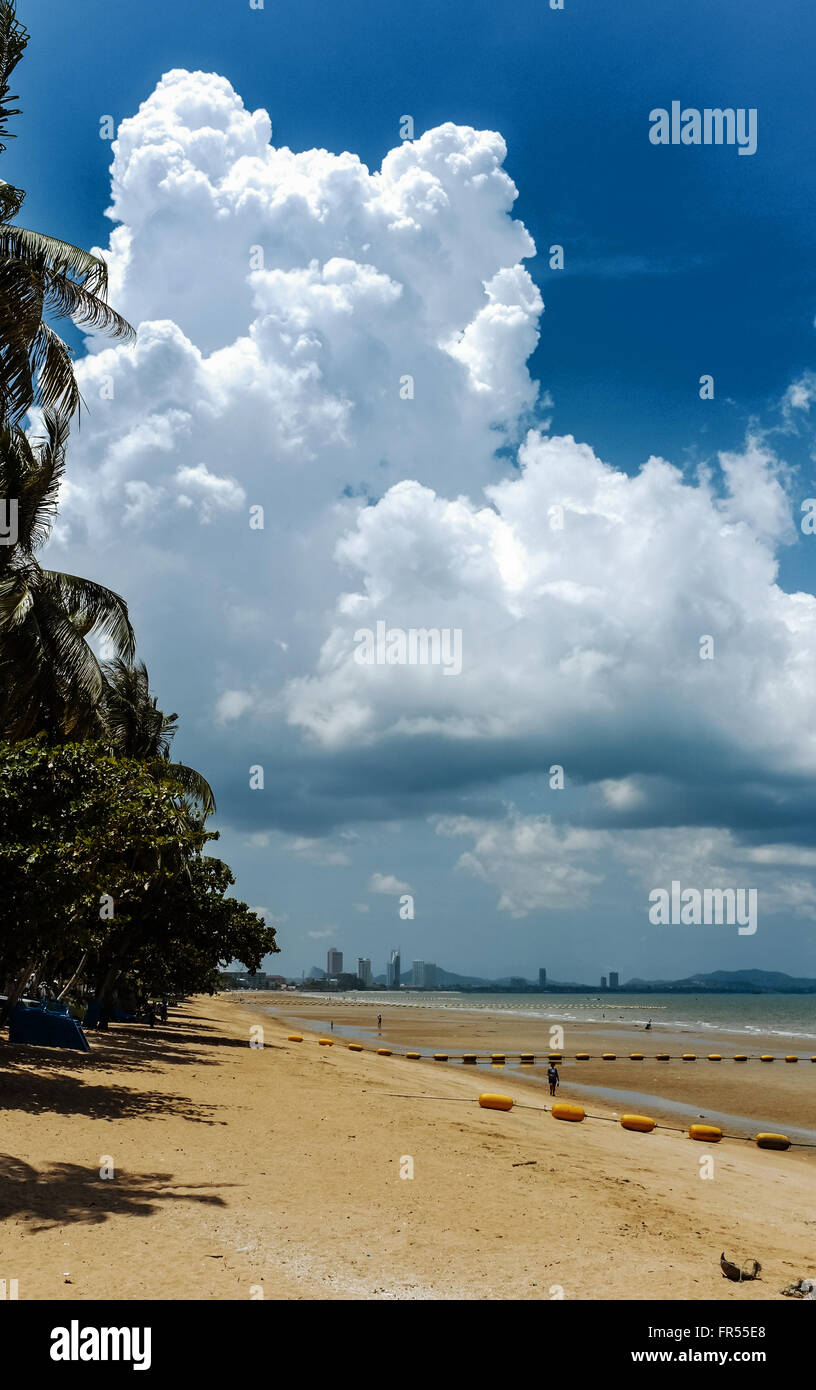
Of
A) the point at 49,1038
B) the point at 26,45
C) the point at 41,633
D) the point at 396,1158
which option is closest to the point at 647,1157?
the point at 396,1158

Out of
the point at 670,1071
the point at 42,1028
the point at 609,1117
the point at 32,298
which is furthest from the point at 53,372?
the point at 670,1071

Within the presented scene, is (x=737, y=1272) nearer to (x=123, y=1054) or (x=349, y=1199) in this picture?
(x=349, y=1199)

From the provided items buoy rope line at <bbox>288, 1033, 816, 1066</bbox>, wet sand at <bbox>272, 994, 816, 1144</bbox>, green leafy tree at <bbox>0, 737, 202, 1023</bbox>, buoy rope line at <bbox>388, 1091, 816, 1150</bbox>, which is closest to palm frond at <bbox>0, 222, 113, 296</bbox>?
green leafy tree at <bbox>0, 737, 202, 1023</bbox>

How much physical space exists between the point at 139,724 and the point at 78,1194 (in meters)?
29.3

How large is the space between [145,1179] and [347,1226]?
3.30m

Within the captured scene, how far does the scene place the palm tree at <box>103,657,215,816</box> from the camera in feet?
125

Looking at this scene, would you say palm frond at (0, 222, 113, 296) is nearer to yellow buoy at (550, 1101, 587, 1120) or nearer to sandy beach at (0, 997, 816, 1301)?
sandy beach at (0, 997, 816, 1301)

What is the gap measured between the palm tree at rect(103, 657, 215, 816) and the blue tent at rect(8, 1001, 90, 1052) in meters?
11.8

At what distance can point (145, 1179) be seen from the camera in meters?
12.7

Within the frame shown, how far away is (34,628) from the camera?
22.5 meters

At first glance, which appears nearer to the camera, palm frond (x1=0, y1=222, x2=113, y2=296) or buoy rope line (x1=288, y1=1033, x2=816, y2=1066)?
palm frond (x1=0, y1=222, x2=113, y2=296)

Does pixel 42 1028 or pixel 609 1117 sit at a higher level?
pixel 42 1028

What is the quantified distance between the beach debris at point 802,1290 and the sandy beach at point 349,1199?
7.9 inches
